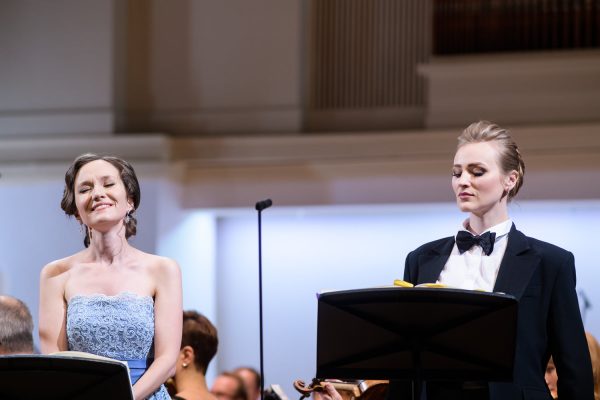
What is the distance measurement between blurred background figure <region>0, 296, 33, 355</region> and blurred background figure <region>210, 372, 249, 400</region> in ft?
7.71

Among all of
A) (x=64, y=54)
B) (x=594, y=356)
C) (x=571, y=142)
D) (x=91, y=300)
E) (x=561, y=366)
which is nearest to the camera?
(x=561, y=366)

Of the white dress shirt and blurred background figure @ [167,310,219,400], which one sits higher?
the white dress shirt

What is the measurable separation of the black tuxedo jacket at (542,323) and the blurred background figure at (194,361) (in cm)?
201

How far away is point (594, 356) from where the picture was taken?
516 cm

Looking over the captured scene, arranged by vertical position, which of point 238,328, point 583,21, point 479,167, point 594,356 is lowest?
point 238,328

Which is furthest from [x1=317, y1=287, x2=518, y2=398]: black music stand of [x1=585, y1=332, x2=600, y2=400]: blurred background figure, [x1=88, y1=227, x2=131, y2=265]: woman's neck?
[x1=585, y1=332, x2=600, y2=400]: blurred background figure

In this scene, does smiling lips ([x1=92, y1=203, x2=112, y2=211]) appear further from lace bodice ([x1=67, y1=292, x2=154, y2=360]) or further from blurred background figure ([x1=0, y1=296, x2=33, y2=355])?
blurred background figure ([x1=0, y1=296, x2=33, y2=355])

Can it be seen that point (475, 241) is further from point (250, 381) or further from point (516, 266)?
point (250, 381)

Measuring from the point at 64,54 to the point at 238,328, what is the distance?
94.4 inches

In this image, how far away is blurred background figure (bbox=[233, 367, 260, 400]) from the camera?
672cm

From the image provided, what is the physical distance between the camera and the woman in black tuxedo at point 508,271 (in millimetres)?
3715

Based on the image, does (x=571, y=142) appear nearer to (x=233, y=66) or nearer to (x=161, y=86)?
(x=233, y=66)

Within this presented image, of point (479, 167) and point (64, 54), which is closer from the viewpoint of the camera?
point (479, 167)

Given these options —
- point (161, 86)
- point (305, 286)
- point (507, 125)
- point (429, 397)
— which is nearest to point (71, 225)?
point (161, 86)
